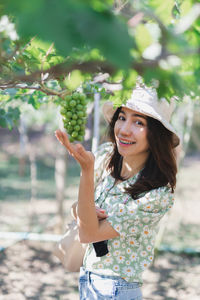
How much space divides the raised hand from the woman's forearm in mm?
45

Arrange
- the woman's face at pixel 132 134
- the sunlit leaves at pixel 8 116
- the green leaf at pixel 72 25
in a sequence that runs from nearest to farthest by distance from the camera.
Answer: the green leaf at pixel 72 25 < the woman's face at pixel 132 134 < the sunlit leaves at pixel 8 116

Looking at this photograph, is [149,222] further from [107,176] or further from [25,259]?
[25,259]

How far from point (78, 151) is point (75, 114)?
0.17 metres

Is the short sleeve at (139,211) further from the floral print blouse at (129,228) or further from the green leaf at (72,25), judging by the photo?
the green leaf at (72,25)

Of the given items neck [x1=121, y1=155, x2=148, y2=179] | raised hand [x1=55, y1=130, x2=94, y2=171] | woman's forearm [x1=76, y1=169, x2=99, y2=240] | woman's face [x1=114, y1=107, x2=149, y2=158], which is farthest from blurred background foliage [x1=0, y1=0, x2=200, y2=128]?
neck [x1=121, y1=155, x2=148, y2=179]

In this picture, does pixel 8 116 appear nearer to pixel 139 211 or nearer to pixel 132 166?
pixel 132 166

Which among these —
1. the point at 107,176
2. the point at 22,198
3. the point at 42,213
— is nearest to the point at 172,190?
the point at 107,176

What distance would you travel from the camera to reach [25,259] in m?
3.72

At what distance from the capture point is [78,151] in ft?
4.34

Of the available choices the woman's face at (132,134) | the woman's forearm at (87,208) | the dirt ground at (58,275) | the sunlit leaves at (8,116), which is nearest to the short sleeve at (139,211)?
the woman's forearm at (87,208)

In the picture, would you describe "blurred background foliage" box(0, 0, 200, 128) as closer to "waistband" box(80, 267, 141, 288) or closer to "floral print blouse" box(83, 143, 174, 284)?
"floral print blouse" box(83, 143, 174, 284)

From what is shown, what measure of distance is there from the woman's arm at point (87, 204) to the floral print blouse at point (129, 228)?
0.19ft

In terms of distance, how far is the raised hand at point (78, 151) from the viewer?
128 cm

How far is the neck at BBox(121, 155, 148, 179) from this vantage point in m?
1.90
